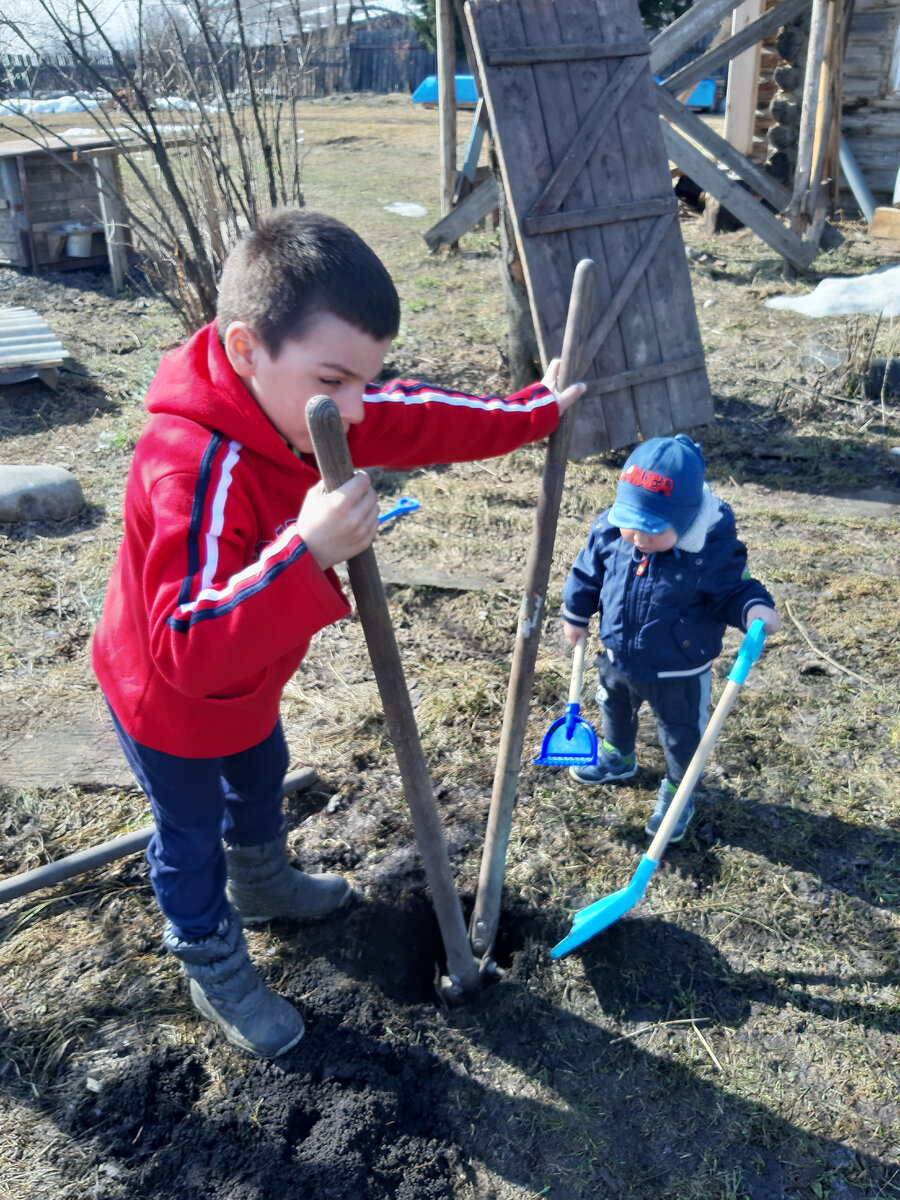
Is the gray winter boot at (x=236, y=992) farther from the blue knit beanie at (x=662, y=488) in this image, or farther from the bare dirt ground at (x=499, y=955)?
the blue knit beanie at (x=662, y=488)

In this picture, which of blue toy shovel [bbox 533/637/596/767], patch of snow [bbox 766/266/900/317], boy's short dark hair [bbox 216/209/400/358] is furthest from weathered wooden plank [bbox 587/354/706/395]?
boy's short dark hair [bbox 216/209/400/358]

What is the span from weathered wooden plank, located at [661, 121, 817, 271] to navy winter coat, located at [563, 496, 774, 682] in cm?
647

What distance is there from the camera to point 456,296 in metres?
8.50

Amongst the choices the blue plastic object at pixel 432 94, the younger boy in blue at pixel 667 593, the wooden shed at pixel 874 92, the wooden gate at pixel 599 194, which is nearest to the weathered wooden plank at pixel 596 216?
the wooden gate at pixel 599 194

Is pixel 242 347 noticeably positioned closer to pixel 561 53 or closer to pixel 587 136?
pixel 587 136

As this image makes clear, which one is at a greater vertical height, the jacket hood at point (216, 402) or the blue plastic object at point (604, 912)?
the jacket hood at point (216, 402)

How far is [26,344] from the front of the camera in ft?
21.1

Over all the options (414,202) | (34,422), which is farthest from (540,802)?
(414,202)

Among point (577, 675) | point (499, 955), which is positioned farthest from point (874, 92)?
point (499, 955)

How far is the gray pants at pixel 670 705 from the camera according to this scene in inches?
105

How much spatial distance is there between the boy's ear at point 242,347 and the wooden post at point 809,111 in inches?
310

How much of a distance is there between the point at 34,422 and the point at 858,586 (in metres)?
4.88

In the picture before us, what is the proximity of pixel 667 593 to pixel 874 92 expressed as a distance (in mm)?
9666

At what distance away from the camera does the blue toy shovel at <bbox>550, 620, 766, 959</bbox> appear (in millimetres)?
2146
